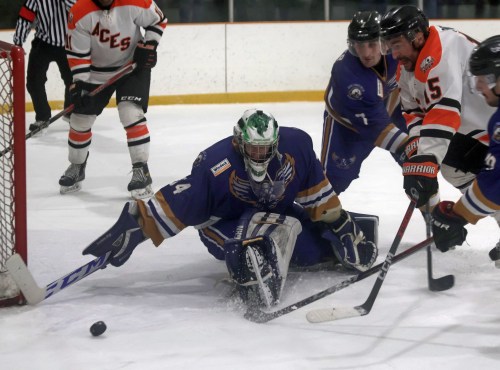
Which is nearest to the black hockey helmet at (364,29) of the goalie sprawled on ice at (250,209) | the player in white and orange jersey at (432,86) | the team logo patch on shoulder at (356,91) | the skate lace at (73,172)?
the team logo patch on shoulder at (356,91)

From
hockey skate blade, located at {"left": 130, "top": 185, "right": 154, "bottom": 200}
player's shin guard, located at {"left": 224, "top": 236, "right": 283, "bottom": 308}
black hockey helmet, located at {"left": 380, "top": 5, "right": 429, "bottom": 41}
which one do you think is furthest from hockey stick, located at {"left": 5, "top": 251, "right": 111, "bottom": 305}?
hockey skate blade, located at {"left": 130, "top": 185, "right": 154, "bottom": 200}

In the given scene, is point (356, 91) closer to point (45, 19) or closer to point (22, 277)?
point (22, 277)

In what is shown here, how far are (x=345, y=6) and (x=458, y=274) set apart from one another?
449cm

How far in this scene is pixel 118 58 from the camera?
4621mm

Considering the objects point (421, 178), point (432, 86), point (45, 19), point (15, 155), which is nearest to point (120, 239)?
point (15, 155)

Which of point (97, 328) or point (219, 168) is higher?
point (219, 168)

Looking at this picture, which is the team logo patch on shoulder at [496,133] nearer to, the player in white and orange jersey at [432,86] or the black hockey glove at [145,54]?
the player in white and orange jersey at [432,86]

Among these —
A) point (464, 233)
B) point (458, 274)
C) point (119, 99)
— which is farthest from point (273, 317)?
point (119, 99)

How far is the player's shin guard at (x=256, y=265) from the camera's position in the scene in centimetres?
289

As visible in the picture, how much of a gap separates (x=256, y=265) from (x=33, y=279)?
0.70 metres

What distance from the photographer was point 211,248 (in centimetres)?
325

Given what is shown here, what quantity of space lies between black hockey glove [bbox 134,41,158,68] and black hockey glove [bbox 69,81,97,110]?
0.95ft

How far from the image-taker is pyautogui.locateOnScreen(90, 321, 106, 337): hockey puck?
2.74m

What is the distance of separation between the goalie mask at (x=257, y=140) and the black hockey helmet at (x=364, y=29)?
729mm
